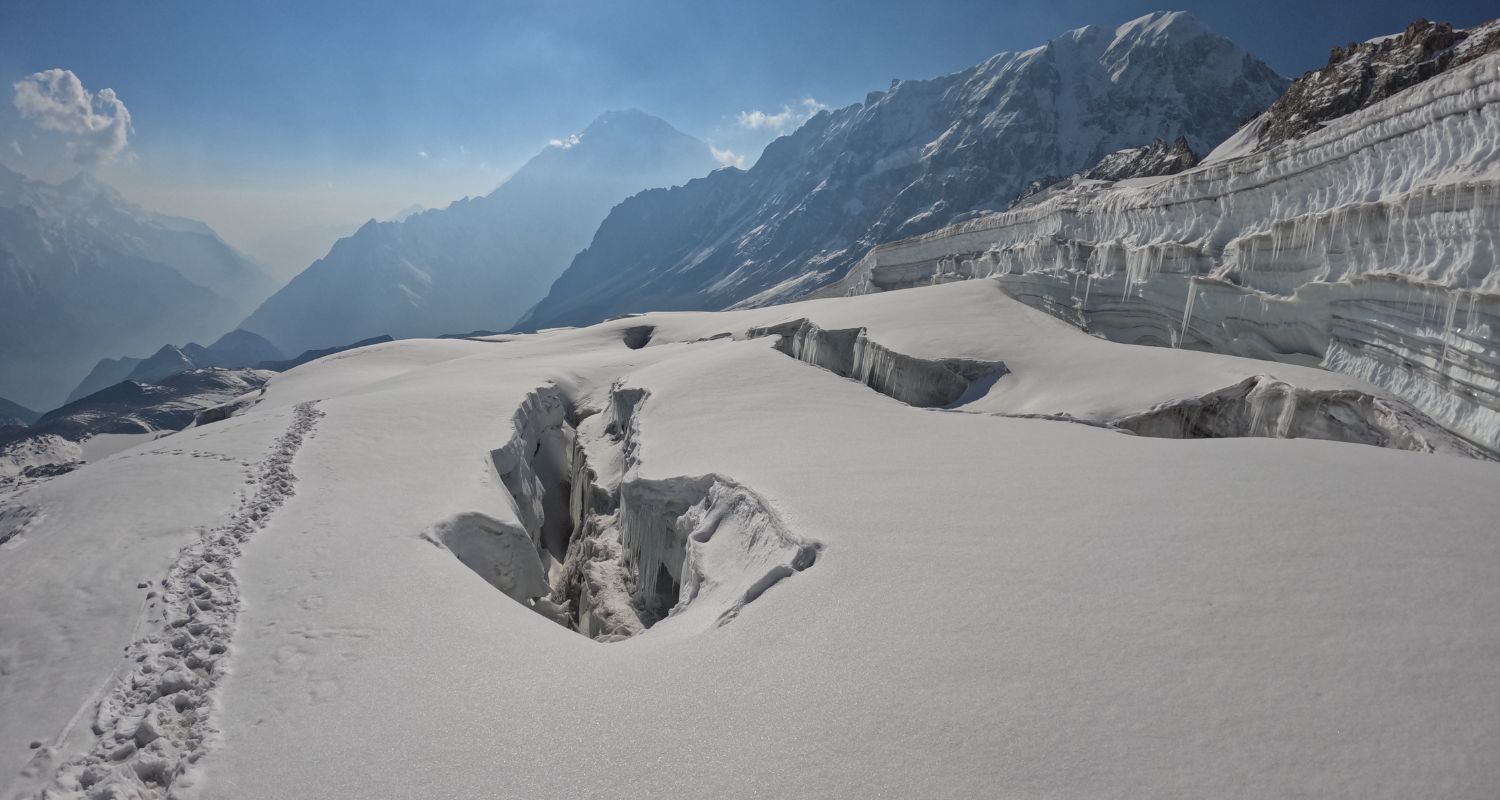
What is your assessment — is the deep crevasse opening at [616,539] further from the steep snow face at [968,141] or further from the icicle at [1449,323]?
the steep snow face at [968,141]

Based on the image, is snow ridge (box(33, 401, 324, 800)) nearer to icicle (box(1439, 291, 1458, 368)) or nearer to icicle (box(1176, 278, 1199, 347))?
icicle (box(1439, 291, 1458, 368))

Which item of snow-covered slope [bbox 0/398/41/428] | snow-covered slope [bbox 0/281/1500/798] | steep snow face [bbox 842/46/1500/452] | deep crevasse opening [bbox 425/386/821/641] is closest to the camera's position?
snow-covered slope [bbox 0/281/1500/798]

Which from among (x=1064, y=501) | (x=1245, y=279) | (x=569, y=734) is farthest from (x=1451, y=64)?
(x=569, y=734)

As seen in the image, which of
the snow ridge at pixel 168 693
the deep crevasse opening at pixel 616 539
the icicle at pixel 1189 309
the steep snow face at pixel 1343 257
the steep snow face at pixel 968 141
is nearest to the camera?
the snow ridge at pixel 168 693

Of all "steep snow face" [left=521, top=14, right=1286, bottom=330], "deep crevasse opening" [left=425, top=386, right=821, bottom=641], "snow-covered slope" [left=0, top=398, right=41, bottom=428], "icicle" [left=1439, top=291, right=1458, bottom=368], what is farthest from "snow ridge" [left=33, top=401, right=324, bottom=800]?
"snow-covered slope" [left=0, top=398, right=41, bottom=428]

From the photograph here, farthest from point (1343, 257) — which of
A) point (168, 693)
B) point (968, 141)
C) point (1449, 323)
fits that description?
point (968, 141)

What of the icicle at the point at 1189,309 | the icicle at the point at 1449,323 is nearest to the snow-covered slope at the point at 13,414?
the icicle at the point at 1189,309
